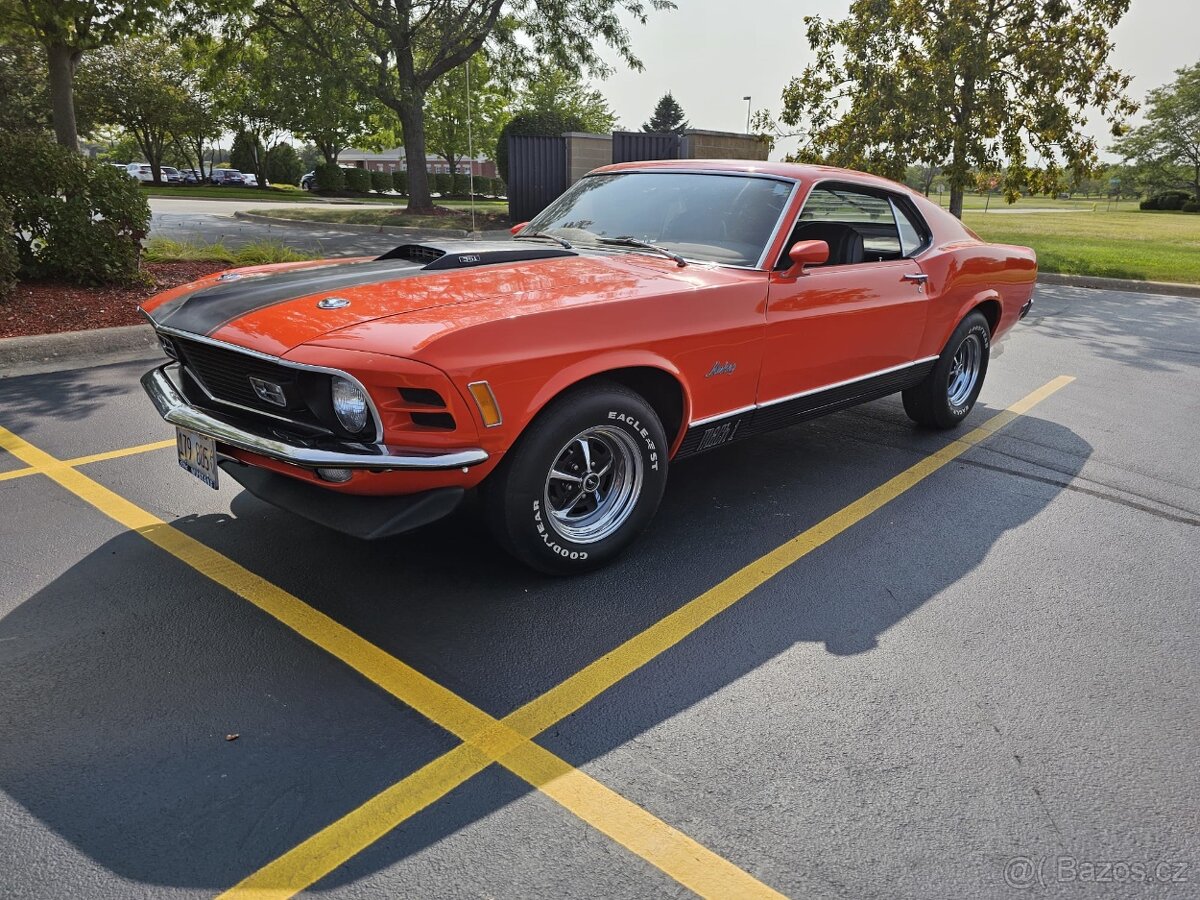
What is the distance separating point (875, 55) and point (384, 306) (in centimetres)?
1556

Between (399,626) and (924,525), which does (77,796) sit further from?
(924,525)

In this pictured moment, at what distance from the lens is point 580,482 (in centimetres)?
337

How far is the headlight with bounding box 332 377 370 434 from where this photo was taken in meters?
2.79

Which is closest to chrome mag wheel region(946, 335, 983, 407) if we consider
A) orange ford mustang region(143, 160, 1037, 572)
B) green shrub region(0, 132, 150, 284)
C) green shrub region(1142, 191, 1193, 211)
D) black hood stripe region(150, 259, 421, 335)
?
orange ford mustang region(143, 160, 1037, 572)

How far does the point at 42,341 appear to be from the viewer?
6648mm

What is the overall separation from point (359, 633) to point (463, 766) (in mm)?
825

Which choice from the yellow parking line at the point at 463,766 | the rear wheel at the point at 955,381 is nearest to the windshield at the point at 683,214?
the rear wheel at the point at 955,381

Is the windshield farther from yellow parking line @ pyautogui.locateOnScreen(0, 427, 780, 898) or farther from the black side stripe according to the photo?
yellow parking line @ pyautogui.locateOnScreen(0, 427, 780, 898)

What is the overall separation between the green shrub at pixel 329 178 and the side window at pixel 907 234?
150ft

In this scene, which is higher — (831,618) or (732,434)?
(732,434)

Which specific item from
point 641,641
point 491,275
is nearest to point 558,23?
point 491,275

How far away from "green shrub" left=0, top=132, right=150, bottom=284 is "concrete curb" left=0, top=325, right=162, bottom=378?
1.40m

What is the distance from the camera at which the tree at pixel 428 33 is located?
19031mm

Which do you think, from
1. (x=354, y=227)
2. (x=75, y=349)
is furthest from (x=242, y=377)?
(x=354, y=227)
